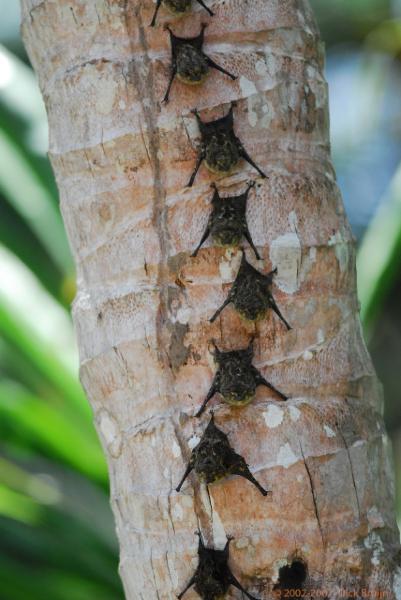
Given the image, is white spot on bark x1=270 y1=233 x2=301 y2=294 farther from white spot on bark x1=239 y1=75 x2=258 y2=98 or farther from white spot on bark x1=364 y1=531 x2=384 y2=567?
white spot on bark x1=364 y1=531 x2=384 y2=567

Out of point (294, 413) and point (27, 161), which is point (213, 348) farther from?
point (27, 161)

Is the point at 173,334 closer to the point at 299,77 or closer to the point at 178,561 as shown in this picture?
the point at 178,561

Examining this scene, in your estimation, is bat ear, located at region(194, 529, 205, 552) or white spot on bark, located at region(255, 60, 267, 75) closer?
bat ear, located at region(194, 529, 205, 552)

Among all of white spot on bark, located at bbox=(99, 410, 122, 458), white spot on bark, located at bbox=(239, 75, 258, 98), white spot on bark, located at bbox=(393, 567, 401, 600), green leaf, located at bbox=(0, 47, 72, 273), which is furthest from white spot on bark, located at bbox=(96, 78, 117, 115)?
green leaf, located at bbox=(0, 47, 72, 273)

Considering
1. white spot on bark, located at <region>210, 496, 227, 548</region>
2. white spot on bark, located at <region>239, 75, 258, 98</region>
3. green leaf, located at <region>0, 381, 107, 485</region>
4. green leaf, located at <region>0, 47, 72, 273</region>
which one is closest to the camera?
white spot on bark, located at <region>210, 496, 227, 548</region>

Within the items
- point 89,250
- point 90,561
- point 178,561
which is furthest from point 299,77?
point 90,561

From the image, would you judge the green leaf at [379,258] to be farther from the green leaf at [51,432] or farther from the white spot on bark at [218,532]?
the white spot on bark at [218,532]

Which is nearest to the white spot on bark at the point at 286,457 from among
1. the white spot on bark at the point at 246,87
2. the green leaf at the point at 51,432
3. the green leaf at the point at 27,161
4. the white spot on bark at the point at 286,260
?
the white spot on bark at the point at 286,260
